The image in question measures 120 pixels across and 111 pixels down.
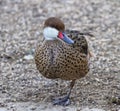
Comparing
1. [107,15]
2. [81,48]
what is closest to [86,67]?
[81,48]

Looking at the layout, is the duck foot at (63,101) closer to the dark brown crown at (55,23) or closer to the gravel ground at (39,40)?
the gravel ground at (39,40)

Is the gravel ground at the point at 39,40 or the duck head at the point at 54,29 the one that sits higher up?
the duck head at the point at 54,29

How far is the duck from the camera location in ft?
17.5

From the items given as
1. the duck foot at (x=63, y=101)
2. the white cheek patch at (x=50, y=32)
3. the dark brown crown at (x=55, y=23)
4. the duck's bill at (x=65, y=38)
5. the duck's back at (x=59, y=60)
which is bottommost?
the duck foot at (x=63, y=101)

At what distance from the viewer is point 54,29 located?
5336mm

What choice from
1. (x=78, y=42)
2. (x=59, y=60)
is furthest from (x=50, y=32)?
(x=78, y=42)

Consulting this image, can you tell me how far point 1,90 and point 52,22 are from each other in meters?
1.17

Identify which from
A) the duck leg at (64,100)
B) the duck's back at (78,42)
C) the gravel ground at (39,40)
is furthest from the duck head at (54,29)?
the gravel ground at (39,40)

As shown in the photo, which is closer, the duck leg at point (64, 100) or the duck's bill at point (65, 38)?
the duck's bill at point (65, 38)

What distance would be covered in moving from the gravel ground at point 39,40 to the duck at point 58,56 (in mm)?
372

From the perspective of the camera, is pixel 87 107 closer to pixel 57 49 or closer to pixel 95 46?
pixel 57 49

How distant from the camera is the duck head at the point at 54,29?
17.5 feet

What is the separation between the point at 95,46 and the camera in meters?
7.52

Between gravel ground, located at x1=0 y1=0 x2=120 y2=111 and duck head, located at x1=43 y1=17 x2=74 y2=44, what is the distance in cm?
75
